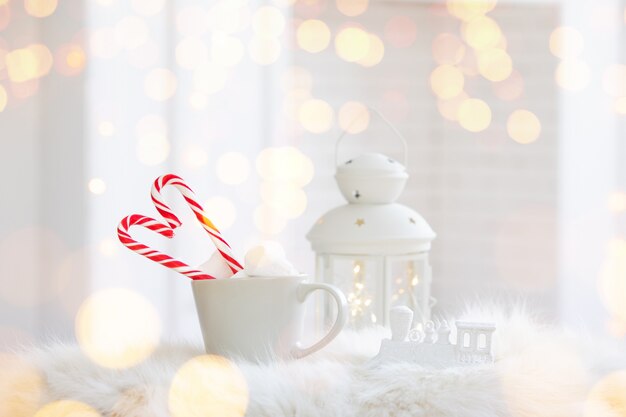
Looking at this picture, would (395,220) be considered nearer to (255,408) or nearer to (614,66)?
(255,408)

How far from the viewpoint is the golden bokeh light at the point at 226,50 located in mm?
1803

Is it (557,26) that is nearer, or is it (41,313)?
(41,313)

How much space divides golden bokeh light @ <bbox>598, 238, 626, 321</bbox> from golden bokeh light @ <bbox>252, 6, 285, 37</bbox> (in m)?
1.00

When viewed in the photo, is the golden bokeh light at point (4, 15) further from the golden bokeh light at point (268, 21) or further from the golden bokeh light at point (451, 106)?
the golden bokeh light at point (451, 106)

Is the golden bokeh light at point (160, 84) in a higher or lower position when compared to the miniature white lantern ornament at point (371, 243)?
higher

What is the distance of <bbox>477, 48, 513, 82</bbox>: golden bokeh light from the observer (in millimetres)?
2064

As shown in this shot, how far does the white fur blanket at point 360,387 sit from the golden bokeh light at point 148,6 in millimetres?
823

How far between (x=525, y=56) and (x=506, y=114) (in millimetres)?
157

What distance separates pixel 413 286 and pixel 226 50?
2.72ft

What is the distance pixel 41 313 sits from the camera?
138cm

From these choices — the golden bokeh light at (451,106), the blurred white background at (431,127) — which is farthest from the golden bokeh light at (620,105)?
the golden bokeh light at (451,106)

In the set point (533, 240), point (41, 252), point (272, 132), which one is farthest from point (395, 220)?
point (533, 240)

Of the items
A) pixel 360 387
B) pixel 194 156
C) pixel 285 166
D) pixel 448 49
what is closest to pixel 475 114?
pixel 448 49

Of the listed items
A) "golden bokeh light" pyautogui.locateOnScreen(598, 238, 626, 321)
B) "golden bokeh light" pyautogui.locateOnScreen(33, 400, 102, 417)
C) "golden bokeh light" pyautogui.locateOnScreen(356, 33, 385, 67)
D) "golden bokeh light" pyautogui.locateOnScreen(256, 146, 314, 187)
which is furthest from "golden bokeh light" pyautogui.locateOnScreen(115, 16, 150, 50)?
"golden bokeh light" pyautogui.locateOnScreen(598, 238, 626, 321)
